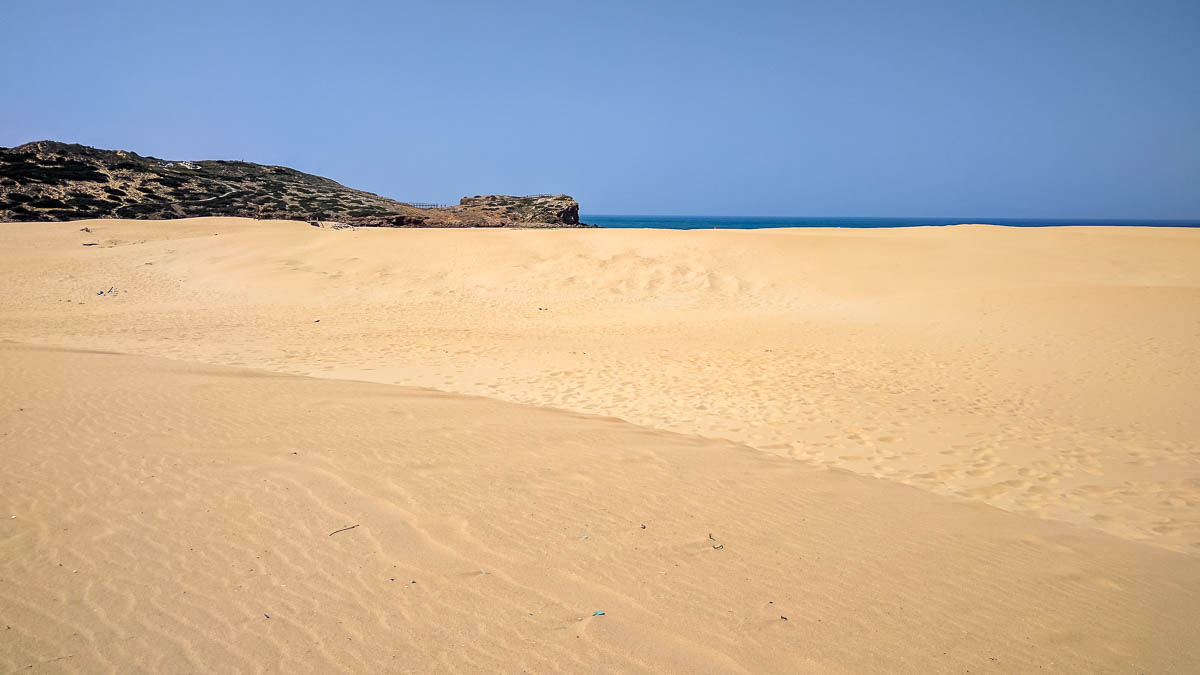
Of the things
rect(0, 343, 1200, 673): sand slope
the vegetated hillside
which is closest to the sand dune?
rect(0, 343, 1200, 673): sand slope

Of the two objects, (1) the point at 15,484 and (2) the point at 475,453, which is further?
(2) the point at 475,453

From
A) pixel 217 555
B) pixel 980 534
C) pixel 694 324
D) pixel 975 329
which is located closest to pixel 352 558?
pixel 217 555

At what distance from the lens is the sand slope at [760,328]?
7.05 metres

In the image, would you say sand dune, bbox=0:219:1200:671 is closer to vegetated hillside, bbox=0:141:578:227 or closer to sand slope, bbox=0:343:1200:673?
sand slope, bbox=0:343:1200:673

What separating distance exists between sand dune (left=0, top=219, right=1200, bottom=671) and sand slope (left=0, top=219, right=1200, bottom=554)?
0.08m

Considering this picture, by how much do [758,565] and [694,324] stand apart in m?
10.9

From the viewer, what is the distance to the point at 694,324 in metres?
14.9

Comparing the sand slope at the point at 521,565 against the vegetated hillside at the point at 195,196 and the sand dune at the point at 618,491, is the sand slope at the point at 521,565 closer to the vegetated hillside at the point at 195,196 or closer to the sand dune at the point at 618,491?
the sand dune at the point at 618,491

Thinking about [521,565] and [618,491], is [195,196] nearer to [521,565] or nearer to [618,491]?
[618,491]

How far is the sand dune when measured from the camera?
130 inches

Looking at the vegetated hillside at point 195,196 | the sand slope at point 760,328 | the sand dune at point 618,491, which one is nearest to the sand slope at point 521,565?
the sand dune at point 618,491

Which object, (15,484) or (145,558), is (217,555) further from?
(15,484)

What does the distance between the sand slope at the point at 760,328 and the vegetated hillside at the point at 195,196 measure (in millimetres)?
4691

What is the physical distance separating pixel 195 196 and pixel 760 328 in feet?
102
